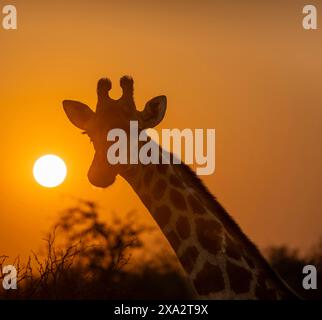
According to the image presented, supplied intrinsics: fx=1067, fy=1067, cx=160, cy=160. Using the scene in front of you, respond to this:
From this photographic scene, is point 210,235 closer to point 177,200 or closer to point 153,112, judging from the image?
point 177,200

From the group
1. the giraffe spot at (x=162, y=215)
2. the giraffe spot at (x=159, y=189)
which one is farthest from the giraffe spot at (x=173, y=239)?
the giraffe spot at (x=159, y=189)

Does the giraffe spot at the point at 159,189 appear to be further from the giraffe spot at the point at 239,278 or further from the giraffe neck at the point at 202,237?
the giraffe spot at the point at 239,278

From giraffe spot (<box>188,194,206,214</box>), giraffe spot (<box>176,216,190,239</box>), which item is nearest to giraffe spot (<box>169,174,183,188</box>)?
giraffe spot (<box>188,194,206,214</box>)

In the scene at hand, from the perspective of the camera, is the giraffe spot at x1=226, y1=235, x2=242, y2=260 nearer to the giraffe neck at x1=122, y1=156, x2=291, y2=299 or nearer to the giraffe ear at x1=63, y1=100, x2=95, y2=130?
the giraffe neck at x1=122, y1=156, x2=291, y2=299

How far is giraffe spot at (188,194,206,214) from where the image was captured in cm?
828

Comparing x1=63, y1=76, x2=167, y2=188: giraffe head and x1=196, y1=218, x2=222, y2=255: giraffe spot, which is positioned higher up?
x1=63, y1=76, x2=167, y2=188: giraffe head

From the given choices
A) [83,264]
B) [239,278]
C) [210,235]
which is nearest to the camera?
[239,278]

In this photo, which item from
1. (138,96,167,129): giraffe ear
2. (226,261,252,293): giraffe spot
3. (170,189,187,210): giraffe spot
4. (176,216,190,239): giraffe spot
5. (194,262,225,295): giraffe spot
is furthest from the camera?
(138,96,167,129): giraffe ear

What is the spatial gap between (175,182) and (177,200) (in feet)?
0.60

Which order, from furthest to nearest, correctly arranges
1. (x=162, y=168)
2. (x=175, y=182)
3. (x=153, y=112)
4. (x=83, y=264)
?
(x=83, y=264)
(x=153, y=112)
(x=162, y=168)
(x=175, y=182)

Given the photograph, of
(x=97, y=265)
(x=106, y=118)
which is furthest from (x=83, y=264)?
(x=106, y=118)

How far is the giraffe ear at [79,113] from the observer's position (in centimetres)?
933

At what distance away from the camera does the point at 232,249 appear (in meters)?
7.88
